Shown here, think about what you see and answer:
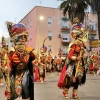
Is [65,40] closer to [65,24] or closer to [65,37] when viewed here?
[65,37]

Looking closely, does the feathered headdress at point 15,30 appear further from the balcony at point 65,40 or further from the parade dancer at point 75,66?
the balcony at point 65,40

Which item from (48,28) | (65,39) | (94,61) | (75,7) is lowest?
(94,61)

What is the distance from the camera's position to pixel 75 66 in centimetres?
824

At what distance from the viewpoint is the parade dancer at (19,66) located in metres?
5.87

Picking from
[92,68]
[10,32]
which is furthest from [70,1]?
[10,32]

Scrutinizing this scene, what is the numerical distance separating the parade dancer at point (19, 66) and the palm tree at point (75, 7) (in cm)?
2382

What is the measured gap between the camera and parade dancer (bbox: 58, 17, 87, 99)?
26.7ft

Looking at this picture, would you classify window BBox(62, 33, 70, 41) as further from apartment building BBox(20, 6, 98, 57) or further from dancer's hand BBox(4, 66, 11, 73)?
dancer's hand BBox(4, 66, 11, 73)

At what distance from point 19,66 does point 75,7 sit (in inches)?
974

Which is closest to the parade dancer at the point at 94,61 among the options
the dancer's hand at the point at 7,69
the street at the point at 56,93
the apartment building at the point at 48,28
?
the street at the point at 56,93

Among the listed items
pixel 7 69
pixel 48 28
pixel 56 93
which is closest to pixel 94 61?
pixel 56 93

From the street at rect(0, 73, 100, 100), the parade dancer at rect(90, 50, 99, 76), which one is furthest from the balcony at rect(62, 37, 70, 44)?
the street at rect(0, 73, 100, 100)

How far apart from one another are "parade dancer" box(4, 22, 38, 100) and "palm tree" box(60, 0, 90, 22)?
23819mm

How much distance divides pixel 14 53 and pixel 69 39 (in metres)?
44.0
